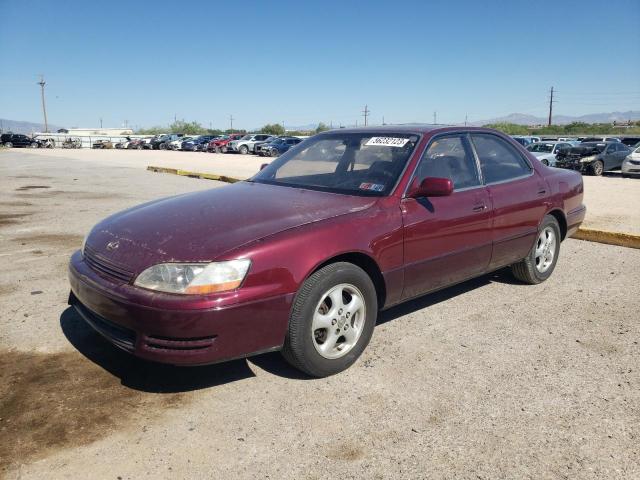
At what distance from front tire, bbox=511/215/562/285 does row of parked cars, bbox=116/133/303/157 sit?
2541cm

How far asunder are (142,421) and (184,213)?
133 cm

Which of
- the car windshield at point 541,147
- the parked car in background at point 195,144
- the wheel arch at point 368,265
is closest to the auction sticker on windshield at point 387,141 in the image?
the wheel arch at point 368,265

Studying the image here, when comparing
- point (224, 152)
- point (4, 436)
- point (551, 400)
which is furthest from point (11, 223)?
point (224, 152)

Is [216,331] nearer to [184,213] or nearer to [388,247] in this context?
[184,213]

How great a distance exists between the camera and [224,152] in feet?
126

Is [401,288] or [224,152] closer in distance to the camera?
[401,288]

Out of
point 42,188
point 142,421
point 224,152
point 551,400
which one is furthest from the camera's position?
point 224,152

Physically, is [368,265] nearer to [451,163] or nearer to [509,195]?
[451,163]

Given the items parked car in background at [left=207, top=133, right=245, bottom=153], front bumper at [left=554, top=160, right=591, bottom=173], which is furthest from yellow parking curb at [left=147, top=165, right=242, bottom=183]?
parked car in background at [left=207, top=133, right=245, bottom=153]

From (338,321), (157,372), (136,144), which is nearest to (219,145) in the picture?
(136,144)

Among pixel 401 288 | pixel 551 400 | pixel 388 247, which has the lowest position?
pixel 551 400

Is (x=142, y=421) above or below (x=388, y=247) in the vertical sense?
below

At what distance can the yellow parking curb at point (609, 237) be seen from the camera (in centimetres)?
629

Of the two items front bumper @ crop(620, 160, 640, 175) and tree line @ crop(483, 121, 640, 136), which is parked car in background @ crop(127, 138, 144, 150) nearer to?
front bumper @ crop(620, 160, 640, 175)
